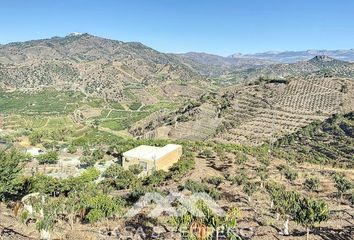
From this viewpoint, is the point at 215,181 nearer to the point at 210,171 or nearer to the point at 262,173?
the point at 210,171

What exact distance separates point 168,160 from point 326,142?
147 ft

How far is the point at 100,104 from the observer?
183875mm

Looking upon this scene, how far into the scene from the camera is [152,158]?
56750mm

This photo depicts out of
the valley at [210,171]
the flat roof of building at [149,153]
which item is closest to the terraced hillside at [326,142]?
the valley at [210,171]

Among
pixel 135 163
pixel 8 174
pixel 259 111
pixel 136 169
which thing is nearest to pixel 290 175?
pixel 136 169

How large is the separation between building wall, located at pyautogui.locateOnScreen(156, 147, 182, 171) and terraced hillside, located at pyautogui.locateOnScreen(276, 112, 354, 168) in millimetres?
24468

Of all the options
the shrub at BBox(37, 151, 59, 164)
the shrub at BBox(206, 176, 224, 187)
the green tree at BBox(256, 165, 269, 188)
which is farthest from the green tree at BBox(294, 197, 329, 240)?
the shrub at BBox(37, 151, 59, 164)

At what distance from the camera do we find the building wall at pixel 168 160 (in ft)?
188

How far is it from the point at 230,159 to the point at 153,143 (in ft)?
57.4

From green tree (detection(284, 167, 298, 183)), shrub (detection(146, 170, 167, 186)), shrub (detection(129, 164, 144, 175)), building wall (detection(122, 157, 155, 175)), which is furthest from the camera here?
building wall (detection(122, 157, 155, 175))

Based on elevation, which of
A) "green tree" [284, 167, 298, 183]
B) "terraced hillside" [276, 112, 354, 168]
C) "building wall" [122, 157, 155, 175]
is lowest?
"terraced hillside" [276, 112, 354, 168]

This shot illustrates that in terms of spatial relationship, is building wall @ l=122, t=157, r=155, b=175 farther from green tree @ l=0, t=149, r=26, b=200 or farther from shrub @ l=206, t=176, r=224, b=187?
green tree @ l=0, t=149, r=26, b=200

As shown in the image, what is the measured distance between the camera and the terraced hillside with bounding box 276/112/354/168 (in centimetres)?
7475

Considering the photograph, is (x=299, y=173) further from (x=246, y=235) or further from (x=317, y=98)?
(x=317, y=98)
